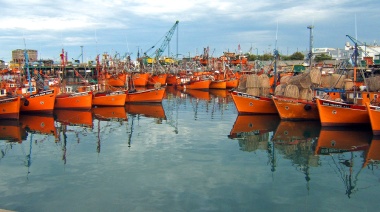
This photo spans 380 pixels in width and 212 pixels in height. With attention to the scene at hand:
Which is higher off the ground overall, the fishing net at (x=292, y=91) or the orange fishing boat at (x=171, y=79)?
the orange fishing boat at (x=171, y=79)

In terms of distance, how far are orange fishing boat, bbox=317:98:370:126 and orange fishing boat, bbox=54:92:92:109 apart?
18.0 m

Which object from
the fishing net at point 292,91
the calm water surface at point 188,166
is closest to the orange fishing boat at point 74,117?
the calm water surface at point 188,166

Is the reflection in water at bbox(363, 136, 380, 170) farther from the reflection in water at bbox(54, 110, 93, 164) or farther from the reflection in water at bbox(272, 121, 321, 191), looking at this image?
the reflection in water at bbox(54, 110, 93, 164)

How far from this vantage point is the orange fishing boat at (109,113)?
27.7m

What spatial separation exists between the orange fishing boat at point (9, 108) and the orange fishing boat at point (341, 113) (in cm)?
1910

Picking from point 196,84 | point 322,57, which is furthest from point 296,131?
point 322,57

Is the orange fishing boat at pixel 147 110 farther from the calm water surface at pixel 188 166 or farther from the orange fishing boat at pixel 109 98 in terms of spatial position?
the calm water surface at pixel 188 166

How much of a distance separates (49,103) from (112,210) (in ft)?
67.0

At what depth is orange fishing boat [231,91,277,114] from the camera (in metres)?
26.5

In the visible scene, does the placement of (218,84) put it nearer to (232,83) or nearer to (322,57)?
(232,83)

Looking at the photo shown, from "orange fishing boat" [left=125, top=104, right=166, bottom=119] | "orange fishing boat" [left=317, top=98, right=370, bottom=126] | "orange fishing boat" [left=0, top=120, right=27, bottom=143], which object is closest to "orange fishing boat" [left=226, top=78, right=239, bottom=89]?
"orange fishing boat" [left=125, top=104, right=166, bottom=119]

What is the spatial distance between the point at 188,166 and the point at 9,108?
1664 cm

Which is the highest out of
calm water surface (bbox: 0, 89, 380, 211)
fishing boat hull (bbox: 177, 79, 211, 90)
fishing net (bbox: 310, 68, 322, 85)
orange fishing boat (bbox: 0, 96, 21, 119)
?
fishing net (bbox: 310, 68, 322, 85)

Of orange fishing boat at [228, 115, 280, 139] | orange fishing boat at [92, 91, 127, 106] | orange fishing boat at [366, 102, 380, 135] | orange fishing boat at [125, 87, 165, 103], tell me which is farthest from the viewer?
orange fishing boat at [125, 87, 165, 103]
